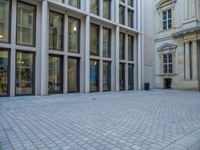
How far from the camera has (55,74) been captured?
546 inches

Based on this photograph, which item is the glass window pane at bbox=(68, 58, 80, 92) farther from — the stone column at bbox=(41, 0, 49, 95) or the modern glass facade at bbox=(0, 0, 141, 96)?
the stone column at bbox=(41, 0, 49, 95)

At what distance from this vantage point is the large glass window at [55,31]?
1375cm

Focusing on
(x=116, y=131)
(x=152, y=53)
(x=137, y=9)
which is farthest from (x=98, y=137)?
(x=152, y=53)

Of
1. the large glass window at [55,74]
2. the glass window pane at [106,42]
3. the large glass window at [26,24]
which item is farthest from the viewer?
the glass window pane at [106,42]

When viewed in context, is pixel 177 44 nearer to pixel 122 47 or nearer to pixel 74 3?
pixel 122 47

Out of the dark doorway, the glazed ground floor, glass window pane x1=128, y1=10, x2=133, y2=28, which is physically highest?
glass window pane x1=128, y1=10, x2=133, y2=28

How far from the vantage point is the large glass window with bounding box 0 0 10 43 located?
11.6m

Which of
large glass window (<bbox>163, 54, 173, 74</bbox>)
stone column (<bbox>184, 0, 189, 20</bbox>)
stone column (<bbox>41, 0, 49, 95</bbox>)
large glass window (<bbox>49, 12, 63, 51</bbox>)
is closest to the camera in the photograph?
stone column (<bbox>41, 0, 49, 95</bbox>)

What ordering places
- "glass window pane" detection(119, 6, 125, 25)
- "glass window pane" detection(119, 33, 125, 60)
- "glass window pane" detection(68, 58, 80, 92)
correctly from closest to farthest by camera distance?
"glass window pane" detection(68, 58, 80, 92) < "glass window pane" detection(119, 33, 125, 60) < "glass window pane" detection(119, 6, 125, 25)

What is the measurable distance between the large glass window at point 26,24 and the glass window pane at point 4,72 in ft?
3.99

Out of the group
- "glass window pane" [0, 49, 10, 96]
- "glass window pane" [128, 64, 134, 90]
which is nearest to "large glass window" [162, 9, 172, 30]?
"glass window pane" [128, 64, 134, 90]

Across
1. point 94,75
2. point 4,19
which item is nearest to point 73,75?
point 94,75

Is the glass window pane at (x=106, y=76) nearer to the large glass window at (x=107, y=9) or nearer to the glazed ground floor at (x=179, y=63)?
the large glass window at (x=107, y=9)

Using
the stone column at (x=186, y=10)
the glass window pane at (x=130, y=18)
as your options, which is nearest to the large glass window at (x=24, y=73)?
the glass window pane at (x=130, y=18)
